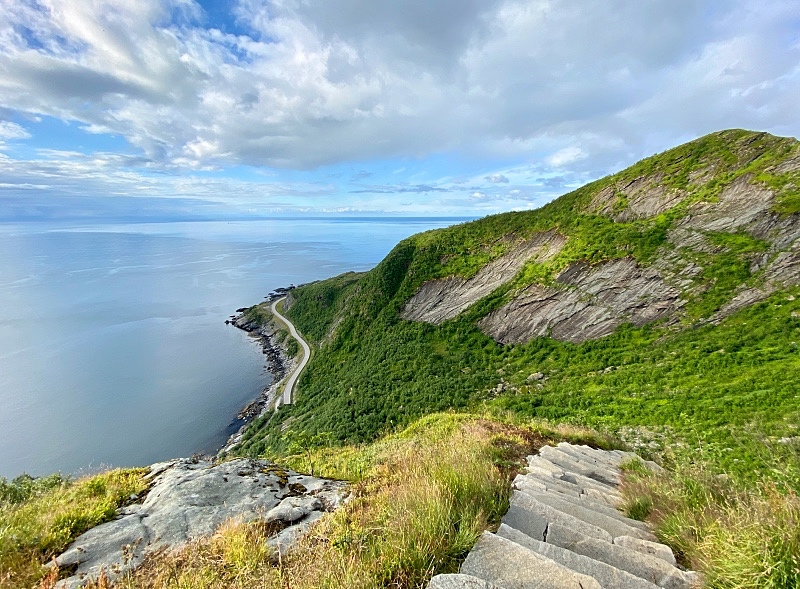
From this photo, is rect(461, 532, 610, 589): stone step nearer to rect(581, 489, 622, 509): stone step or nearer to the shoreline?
rect(581, 489, 622, 509): stone step

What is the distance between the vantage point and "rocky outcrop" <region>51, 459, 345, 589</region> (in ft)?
15.4

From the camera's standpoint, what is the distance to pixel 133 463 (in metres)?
50.5

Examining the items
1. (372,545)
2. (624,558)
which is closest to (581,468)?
(624,558)

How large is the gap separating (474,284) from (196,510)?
132 ft

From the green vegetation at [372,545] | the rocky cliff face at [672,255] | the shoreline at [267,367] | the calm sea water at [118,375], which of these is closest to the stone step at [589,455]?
the green vegetation at [372,545]

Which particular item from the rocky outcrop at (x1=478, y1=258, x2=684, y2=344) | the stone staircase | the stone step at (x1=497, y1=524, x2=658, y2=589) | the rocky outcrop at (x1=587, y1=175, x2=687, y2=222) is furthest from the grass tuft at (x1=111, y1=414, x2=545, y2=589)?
the rocky outcrop at (x1=587, y1=175, x2=687, y2=222)

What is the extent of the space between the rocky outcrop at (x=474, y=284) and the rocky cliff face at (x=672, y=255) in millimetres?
185

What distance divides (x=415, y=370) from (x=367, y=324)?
52.2 ft

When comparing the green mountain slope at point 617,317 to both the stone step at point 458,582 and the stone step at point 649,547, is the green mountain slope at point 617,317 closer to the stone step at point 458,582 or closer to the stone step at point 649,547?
the stone step at point 649,547

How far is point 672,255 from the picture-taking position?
102 ft

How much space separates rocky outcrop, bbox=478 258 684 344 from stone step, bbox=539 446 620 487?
83.3 ft

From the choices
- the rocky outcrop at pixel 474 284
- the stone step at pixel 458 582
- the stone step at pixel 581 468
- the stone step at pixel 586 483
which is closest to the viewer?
the stone step at pixel 458 582

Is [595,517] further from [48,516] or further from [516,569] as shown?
[48,516]

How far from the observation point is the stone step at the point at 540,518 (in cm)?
464
